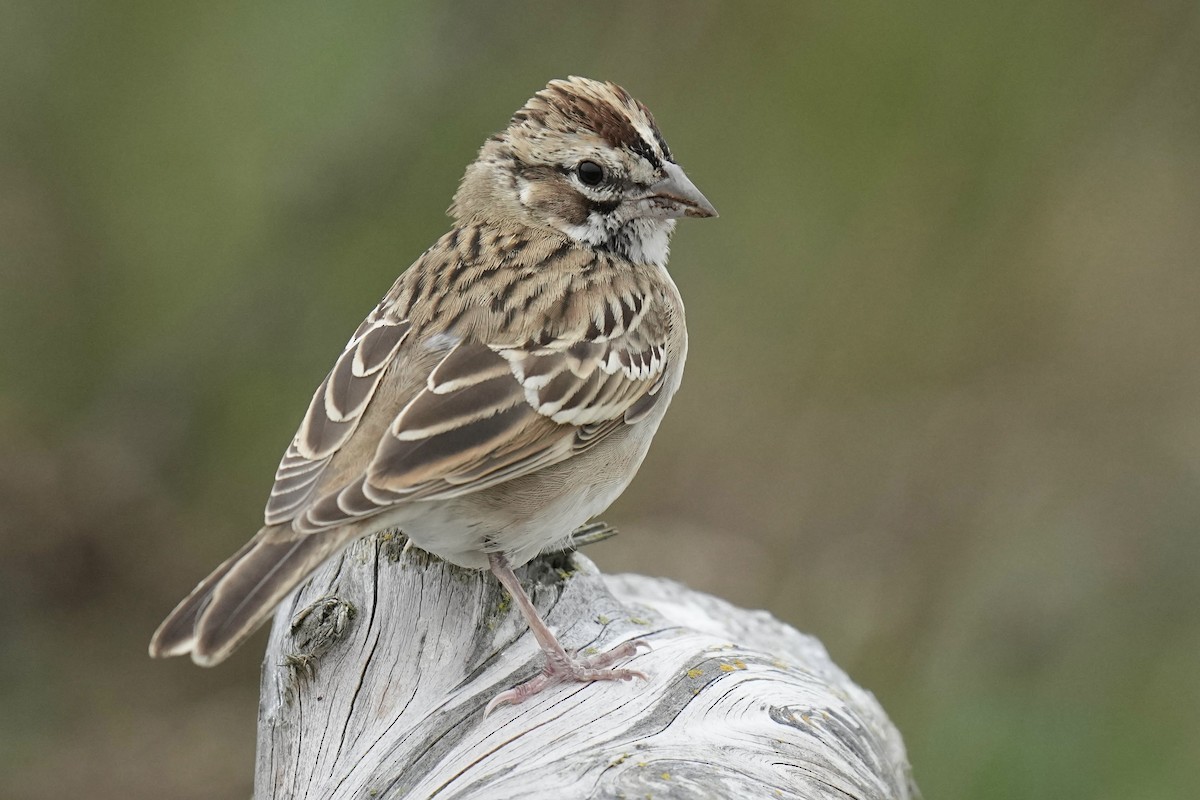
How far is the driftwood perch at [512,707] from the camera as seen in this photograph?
150 inches

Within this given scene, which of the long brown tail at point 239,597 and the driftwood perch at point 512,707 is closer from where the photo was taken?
the long brown tail at point 239,597

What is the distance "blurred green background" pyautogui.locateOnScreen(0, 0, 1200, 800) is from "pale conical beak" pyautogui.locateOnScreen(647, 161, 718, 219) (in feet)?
8.52

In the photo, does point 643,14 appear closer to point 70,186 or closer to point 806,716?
point 70,186

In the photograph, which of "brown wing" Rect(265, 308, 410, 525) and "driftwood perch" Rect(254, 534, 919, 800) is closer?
"driftwood perch" Rect(254, 534, 919, 800)

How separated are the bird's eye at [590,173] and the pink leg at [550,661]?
1529mm

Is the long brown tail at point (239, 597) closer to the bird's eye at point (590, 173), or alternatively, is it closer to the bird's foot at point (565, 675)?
the bird's foot at point (565, 675)

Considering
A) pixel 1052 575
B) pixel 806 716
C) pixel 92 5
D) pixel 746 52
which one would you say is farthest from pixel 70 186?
pixel 1052 575

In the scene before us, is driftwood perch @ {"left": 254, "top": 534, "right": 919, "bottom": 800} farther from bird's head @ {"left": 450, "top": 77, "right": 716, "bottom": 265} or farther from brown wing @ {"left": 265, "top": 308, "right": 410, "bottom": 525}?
bird's head @ {"left": 450, "top": 77, "right": 716, "bottom": 265}

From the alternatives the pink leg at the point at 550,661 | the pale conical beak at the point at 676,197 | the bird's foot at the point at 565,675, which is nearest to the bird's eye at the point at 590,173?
the pale conical beak at the point at 676,197

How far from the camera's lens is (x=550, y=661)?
174 inches

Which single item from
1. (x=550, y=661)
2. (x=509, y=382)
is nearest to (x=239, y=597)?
(x=550, y=661)

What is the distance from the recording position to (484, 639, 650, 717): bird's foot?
4.24 m

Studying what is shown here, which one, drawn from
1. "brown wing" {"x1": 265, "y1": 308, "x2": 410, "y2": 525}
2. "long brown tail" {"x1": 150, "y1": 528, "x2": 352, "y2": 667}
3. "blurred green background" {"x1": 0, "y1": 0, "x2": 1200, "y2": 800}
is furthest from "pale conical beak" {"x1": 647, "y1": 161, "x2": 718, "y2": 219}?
"blurred green background" {"x1": 0, "y1": 0, "x2": 1200, "y2": 800}

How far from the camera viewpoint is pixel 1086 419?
8797 millimetres
